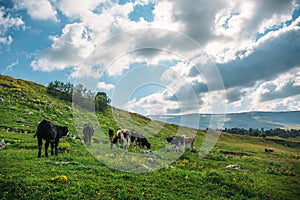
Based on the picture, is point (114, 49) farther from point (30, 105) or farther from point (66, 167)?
point (30, 105)

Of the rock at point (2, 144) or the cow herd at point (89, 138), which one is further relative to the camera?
the rock at point (2, 144)

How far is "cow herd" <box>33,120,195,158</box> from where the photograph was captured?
16875 mm

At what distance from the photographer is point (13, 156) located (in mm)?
15781

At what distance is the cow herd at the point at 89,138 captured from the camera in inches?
664

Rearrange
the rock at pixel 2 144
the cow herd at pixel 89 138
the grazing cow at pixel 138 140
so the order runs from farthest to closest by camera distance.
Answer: the grazing cow at pixel 138 140 < the rock at pixel 2 144 < the cow herd at pixel 89 138

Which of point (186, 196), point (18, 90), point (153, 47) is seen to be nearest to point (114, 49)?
point (153, 47)

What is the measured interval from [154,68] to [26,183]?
12275mm

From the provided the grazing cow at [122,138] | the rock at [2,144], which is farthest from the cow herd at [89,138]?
the rock at [2,144]

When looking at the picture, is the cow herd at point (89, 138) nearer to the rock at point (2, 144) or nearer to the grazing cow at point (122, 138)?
the grazing cow at point (122, 138)

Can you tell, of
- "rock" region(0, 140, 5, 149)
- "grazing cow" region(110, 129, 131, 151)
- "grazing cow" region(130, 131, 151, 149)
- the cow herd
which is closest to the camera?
the cow herd

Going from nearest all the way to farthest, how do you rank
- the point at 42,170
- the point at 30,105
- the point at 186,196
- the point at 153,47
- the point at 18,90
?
the point at 186,196 < the point at 42,170 < the point at 153,47 < the point at 30,105 < the point at 18,90

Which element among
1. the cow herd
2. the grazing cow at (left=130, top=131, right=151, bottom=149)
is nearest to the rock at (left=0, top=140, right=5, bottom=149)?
the cow herd

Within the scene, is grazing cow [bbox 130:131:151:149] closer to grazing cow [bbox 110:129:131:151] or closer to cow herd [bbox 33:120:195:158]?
cow herd [bbox 33:120:195:158]

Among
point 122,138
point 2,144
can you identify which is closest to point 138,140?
point 122,138
